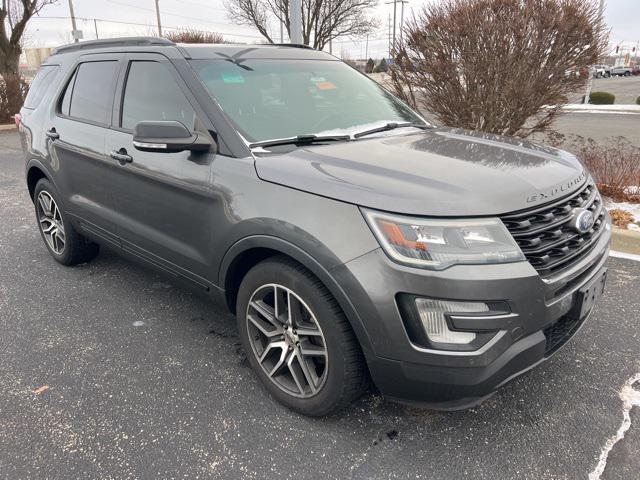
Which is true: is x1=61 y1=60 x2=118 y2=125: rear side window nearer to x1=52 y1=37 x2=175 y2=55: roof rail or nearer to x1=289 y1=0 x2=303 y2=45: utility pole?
x1=52 y1=37 x2=175 y2=55: roof rail

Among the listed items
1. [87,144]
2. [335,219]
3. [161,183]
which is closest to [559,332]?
[335,219]

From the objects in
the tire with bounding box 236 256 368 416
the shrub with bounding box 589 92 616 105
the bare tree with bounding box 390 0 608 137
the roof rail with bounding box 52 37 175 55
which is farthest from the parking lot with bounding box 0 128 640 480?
the shrub with bounding box 589 92 616 105

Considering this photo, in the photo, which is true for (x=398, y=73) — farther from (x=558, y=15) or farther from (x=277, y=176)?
(x=277, y=176)

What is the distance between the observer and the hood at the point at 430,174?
6.50 feet

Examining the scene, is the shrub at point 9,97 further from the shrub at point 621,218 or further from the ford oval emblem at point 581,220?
the ford oval emblem at point 581,220

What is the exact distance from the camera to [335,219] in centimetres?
207

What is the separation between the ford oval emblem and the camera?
2.19m

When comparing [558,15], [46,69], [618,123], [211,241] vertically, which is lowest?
[618,123]

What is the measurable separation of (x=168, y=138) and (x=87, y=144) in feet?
4.45

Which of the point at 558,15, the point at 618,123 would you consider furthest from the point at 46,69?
the point at 618,123

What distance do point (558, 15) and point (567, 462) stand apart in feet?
16.8

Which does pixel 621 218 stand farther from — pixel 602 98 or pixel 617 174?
pixel 602 98

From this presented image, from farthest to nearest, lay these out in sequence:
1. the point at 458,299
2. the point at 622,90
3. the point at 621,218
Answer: the point at 622,90
the point at 621,218
the point at 458,299

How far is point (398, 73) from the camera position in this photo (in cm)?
666
